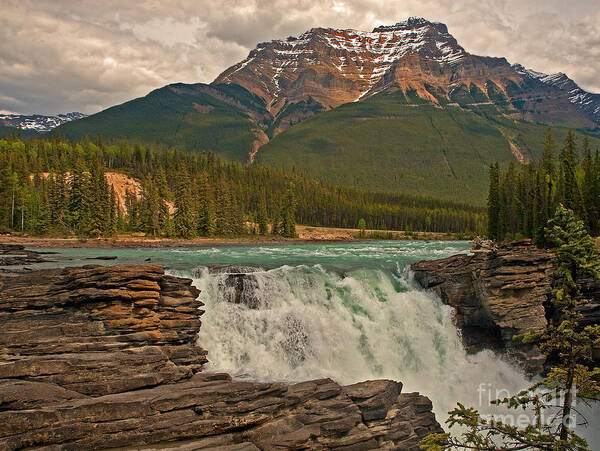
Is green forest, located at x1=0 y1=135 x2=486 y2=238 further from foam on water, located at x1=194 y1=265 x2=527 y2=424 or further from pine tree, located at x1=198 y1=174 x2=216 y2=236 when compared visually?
foam on water, located at x1=194 y1=265 x2=527 y2=424

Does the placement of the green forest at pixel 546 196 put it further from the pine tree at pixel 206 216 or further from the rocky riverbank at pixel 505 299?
the pine tree at pixel 206 216

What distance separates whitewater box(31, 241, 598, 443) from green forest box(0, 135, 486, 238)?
73.0 metres

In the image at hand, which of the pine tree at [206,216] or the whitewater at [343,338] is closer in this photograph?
the whitewater at [343,338]

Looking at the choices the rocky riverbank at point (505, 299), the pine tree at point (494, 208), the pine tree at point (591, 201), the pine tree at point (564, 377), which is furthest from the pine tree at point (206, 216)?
the pine tree at point (564, 377)

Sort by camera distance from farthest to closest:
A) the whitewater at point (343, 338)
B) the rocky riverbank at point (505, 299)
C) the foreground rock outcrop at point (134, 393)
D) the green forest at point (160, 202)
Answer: the green forest at point (160, 202), the rocky riverbank at point (505, 299), the whitewater at point (343, 338), the foreground rock outcrop at point (134, 393)

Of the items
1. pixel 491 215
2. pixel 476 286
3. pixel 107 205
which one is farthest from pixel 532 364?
pixel 107 205

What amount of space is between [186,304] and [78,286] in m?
6.19

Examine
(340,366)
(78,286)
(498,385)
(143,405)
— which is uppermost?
(78,286)

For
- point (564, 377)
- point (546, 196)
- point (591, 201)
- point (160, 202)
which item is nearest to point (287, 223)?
point (160, 202)

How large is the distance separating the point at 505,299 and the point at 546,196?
46.8m

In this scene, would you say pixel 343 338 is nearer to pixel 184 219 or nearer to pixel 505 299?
pixel 505 299

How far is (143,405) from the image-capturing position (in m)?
14.2

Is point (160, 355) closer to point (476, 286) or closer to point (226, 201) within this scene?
point (476, 286)

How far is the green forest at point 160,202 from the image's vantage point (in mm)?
91312
